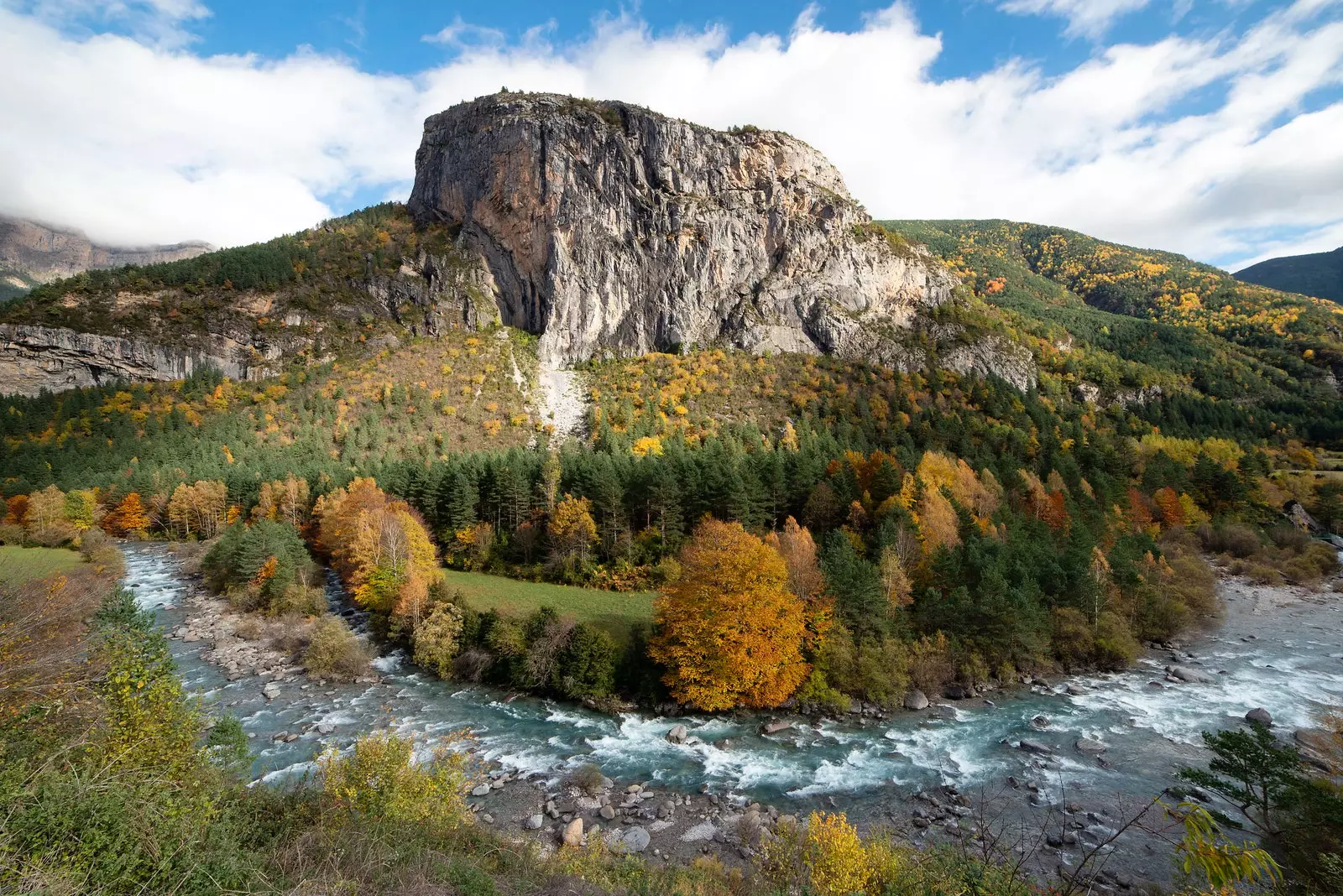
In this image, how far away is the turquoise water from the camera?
22.2m

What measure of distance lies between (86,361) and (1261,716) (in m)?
148

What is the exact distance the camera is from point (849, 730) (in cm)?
2644

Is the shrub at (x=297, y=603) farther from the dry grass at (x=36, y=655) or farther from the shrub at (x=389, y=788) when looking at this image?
the shrub at (x=389, y=788)

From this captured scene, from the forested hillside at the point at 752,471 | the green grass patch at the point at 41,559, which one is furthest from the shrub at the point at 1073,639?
the green grass patch at the point at 41,559

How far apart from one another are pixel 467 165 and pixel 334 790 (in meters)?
151

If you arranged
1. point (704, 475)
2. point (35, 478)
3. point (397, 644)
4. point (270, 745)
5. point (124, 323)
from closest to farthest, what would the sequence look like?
point (270, 745) < point (397, 644) < point (704, 475) < point (35, 478) < point (124, 323)

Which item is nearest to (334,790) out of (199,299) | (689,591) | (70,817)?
(70,817)

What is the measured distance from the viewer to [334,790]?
47.9ft

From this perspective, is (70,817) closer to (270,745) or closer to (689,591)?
(270,745)

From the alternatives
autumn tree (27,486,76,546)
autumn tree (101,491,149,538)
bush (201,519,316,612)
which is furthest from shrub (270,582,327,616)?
autumn tree (101,491,149,538)

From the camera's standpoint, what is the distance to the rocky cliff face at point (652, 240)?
13088 centimetres

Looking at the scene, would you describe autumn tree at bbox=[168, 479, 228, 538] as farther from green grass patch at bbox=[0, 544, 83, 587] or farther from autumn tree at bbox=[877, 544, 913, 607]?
autumn tree at bbox=[877, 544, 913, 607]

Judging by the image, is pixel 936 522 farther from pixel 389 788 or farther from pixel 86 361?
pixel 86 361

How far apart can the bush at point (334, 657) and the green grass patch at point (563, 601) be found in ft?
22.5
